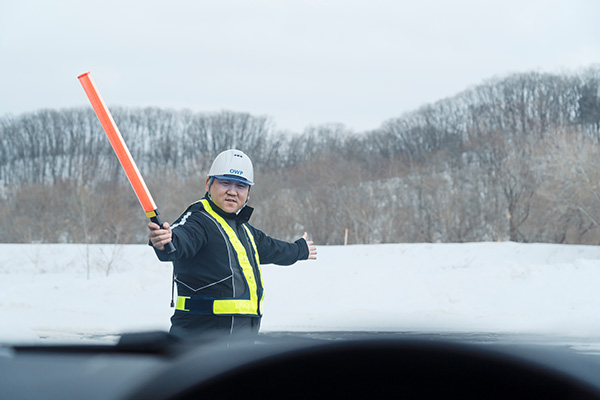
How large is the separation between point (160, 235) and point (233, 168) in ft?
3.43

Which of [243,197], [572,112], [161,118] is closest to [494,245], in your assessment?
[243,197]

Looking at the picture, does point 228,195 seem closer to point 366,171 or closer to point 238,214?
point 238,214

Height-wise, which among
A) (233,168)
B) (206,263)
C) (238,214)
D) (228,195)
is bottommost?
(206,263)

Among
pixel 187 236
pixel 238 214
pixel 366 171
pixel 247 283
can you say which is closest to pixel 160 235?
pixel 187 236

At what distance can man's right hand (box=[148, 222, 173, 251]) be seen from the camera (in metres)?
2.59

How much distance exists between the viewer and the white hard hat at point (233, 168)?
3.58 m

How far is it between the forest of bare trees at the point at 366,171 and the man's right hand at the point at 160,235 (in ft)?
66.4

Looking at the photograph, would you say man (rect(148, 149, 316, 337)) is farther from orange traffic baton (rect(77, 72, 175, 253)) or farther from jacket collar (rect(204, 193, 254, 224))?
orange traffic baton (rect(77, 72, 175, 253))

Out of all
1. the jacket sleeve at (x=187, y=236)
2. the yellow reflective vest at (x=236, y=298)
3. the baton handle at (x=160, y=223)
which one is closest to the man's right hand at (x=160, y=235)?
the baton handle at (x=160, y=223)

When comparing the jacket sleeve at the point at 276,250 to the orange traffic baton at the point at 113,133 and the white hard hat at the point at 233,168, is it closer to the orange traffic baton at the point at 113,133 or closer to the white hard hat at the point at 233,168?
the white hard hat at the point at 233,168

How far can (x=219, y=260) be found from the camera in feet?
10.9

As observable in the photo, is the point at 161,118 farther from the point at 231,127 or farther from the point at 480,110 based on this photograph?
the point at 480,110

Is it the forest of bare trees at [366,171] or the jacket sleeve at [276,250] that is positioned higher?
the forest of bare trees at [366,171]

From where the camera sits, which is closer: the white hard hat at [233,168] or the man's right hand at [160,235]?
the man's right hand at [160,235]
